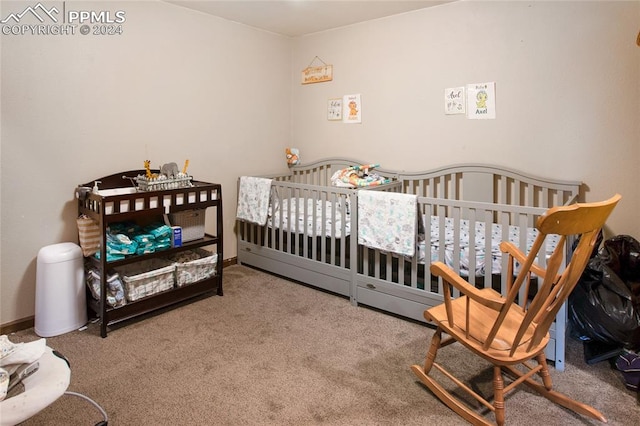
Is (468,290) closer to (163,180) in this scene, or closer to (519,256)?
(519,256)

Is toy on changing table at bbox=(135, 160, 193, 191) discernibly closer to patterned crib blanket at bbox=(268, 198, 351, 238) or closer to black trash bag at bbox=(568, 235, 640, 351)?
patterned crib blanket at bbox=(268, 198, 351, 238)

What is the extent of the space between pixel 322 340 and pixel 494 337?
104cm

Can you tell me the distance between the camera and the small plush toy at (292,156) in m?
4.06

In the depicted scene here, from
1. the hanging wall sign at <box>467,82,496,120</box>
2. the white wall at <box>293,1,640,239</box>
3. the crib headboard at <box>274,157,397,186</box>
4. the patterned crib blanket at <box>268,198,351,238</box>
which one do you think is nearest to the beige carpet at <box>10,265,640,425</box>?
the patterned crib blanket at <box>268,198,351,238</box>

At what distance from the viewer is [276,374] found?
1.98 m

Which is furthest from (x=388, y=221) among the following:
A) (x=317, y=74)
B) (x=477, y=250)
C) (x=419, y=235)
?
(x=317, y=74)

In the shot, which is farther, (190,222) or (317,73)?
(317,73)

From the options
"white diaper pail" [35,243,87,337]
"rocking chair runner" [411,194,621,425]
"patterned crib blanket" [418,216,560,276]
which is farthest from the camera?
"white diaper pail" [35,243,87,337]

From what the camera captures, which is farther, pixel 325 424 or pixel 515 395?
pixel 515 395

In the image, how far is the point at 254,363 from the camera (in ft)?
6.82

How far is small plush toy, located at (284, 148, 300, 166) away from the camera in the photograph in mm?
4059

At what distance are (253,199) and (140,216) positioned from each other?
3.37 feet

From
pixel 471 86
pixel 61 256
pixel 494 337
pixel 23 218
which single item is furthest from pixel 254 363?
pixel 471 86

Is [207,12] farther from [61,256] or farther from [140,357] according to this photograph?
[140,357]
